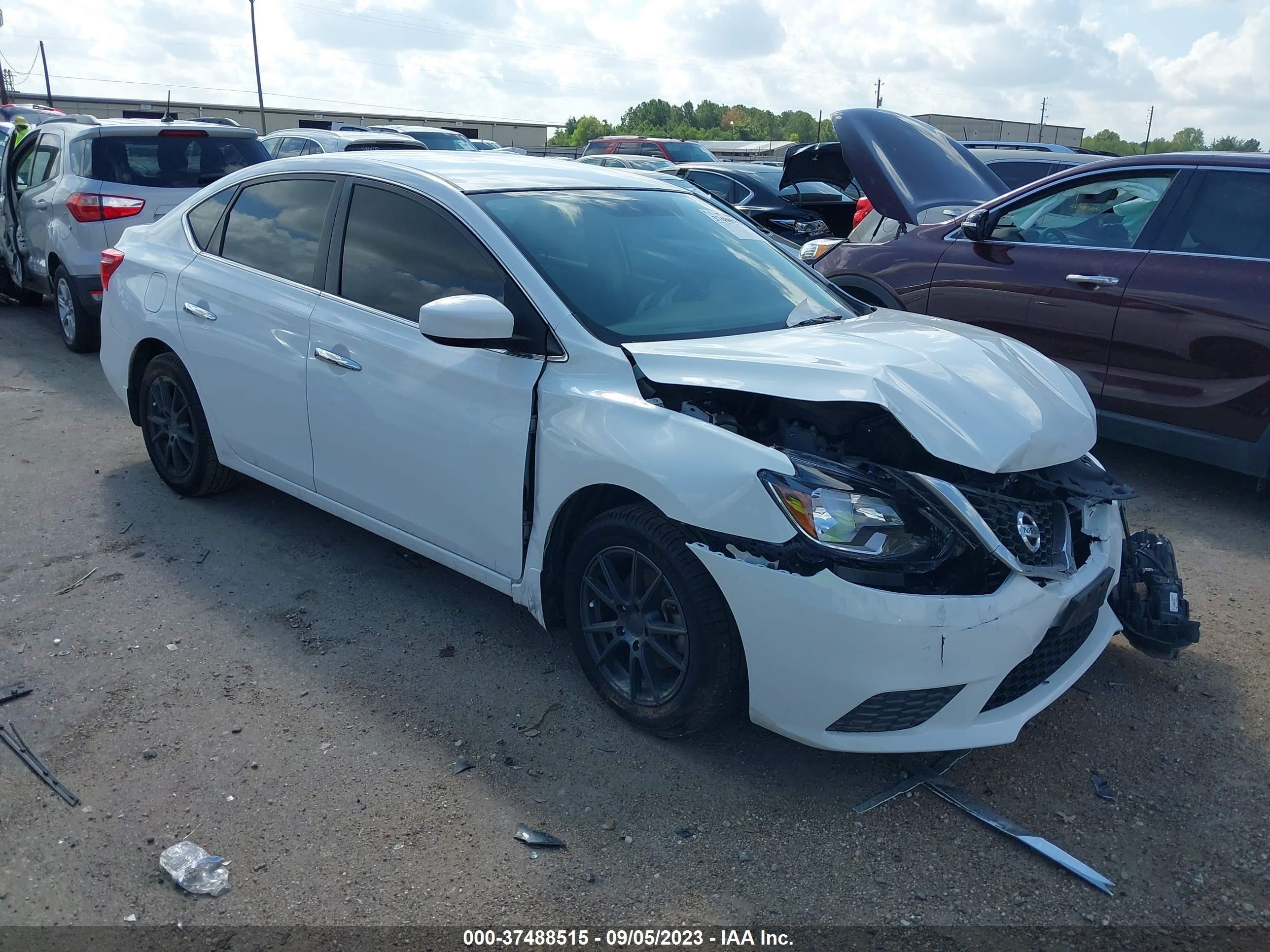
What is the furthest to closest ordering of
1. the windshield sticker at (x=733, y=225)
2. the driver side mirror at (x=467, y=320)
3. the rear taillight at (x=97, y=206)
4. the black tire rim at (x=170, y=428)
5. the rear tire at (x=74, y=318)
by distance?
1. the rear tire at (x=74, y=318)
2. the rear taillight at (x=97, y=206)
3. the black tire rim at (x=170, y=428)
4. the windshield sticker at (x=733, y=225)
5. the driver side mirror at (x=467, y=320)

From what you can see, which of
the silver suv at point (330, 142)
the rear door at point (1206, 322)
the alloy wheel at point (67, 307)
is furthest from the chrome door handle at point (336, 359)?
the silver suv at point (330, 142)

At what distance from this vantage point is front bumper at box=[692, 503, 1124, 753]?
2.80m

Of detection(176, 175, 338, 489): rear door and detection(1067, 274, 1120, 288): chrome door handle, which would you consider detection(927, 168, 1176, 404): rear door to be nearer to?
detection(1067, 274, 1120, 288): chrome door handle

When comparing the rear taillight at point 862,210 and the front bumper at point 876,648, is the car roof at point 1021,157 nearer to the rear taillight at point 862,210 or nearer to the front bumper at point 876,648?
the rear taillight at point 862,210

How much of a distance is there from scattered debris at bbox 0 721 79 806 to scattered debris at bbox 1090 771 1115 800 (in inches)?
118

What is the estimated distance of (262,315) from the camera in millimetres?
4492

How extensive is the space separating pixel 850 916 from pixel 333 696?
6.23 feet

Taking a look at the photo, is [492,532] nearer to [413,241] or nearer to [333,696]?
[333,696]

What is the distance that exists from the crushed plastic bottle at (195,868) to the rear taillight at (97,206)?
6.93m

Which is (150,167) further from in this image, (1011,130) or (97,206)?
(1011,130)

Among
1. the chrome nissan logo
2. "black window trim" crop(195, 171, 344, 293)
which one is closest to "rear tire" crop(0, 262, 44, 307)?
"black window trim" crop(195, 171, 344, 293)

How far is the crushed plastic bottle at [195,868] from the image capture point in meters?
2.76

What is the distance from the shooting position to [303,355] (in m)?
4.27

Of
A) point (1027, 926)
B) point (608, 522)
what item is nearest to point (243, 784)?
point (608, 522)
